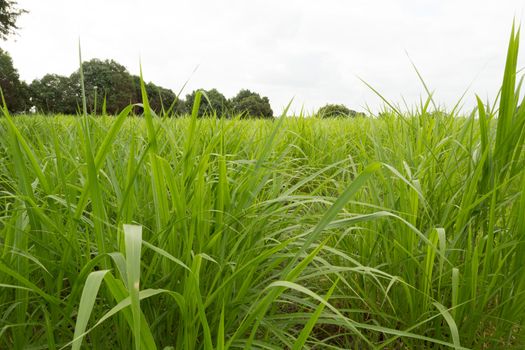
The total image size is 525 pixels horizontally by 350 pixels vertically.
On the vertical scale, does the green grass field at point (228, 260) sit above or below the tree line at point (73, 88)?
below

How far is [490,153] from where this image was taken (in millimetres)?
902

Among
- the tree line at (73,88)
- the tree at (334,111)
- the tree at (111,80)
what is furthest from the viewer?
the tree at (111,80)

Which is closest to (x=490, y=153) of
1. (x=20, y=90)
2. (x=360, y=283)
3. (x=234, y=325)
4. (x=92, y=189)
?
(x=360, y=283)

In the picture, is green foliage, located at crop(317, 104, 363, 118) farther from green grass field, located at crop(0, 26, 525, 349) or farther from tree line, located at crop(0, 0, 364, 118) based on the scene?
tree line, located at crop(0, 0, 364, 118)

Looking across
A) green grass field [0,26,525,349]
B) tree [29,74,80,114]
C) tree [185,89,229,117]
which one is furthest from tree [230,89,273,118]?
green grass field [0,26,525,349]

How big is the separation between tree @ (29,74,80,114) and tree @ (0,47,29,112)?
60 centimetres

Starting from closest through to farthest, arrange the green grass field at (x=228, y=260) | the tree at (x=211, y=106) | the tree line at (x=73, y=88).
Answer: the green grass field at (x=228, y=260) → the tree at (x=211, y=106) → the tree line at (x=73, y=88)

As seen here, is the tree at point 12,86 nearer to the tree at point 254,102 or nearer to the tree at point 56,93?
the tree at point 56,93

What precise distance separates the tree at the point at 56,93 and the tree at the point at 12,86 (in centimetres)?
60

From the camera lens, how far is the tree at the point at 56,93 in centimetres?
1943

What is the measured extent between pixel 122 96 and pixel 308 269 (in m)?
24.3

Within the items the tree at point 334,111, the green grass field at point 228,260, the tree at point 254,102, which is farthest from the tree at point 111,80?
the green grass field at point 228,260

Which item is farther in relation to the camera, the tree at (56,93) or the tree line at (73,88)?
the tree at (56,93)

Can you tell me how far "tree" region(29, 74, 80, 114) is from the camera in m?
19.4
